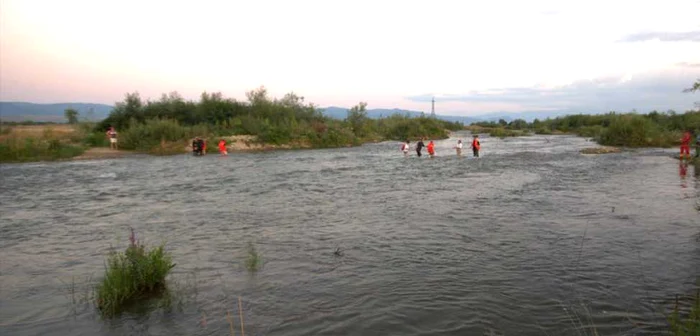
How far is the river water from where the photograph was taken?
6.32 m

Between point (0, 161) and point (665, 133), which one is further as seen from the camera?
point (665, 133)

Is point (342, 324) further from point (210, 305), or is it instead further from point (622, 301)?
point (622, 301)

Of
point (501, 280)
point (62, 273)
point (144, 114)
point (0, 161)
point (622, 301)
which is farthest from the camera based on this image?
point (144, 114)

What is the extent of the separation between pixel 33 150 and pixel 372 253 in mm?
31294

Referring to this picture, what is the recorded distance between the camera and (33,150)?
31688 mm

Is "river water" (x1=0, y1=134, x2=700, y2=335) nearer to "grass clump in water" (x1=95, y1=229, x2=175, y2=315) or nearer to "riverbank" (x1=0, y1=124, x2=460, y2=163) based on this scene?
"grass clump in water" (x1=95, y1=229, x2=175, y2=315)

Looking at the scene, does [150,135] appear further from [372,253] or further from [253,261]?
[372,253]

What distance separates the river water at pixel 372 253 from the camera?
6.32m

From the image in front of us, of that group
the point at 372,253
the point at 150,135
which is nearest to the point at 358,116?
the point at 150,135

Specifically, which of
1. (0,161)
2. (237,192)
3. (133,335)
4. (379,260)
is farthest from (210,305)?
(0,161)

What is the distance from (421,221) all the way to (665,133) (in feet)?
127

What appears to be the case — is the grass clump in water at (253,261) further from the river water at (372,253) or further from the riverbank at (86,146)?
the riverbank at (86,146)

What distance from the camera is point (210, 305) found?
6.80m

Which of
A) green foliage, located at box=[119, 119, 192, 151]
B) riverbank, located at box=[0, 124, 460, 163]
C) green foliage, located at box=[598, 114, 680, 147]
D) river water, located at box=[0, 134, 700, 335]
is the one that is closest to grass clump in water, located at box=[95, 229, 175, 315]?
river water, located at box=[0, 134, 700, 335]
